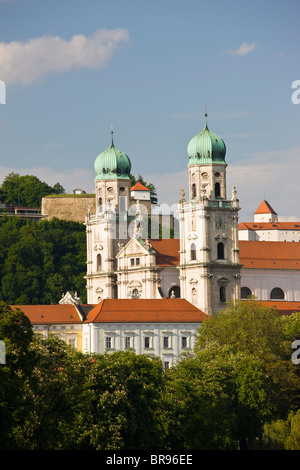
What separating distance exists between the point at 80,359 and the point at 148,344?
36.0 m

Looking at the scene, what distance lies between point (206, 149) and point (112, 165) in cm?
1329

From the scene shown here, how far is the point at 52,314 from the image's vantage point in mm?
106000

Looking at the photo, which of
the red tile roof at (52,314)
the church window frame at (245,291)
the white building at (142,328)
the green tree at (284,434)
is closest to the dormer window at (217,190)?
the church window frame at (245,291)

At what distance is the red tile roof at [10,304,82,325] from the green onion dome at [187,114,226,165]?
53.9ft

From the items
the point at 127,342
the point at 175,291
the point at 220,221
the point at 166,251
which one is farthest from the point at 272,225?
the point at 127,342

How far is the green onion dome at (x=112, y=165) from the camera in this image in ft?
402

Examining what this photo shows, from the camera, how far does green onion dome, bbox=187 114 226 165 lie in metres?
112

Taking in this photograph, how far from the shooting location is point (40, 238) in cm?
16000

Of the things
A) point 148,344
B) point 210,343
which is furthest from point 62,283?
point 210,343

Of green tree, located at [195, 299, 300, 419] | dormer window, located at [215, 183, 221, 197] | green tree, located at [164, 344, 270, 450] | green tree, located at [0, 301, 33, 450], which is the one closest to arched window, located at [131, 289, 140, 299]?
dormer window, located at [215, 183, 221, 197]

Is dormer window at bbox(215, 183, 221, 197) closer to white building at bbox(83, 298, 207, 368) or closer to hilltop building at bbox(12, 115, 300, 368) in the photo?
hilltop building at bbox(12, 115, 300, 368)

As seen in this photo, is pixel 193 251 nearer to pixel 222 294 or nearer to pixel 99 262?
pixel 222 294
